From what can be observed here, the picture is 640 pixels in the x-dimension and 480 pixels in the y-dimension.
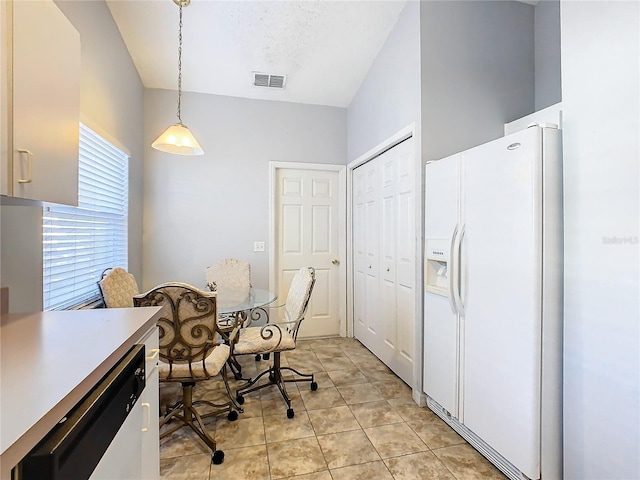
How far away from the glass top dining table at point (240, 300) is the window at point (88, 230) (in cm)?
94

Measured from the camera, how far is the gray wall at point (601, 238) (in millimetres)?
1217

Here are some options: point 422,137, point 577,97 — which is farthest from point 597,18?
point 422,137

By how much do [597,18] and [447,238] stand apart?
121cm

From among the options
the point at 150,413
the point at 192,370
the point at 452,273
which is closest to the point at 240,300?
the point at 192,370

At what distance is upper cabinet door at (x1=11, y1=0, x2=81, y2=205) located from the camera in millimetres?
1076

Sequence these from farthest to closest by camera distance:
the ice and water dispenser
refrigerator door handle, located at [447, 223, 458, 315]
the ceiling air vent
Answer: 1. the ceiling air vent
2. the ice and water dispenser
3. refrigerator door handle, located at [447, 223, 458, 315]

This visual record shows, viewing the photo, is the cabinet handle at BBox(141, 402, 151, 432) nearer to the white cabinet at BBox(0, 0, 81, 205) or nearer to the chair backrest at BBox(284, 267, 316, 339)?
the white cabinet at BBox(0, 0, 81, 205)

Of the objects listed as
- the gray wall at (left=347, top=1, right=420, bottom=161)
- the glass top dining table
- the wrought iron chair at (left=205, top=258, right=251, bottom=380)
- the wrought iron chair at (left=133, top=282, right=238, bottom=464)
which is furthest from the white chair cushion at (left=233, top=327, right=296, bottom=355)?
the gray wall at (left=347, top=1, right=420, bottom=161)

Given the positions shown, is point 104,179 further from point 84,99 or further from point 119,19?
point 119,19

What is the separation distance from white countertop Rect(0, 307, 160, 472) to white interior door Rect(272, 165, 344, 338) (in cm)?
249

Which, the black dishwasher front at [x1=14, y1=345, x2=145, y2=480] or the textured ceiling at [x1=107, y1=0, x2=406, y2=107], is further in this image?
the textured ceiling at [x1=107, y1=0, x2=406, y2=107]

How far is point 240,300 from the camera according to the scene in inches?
100

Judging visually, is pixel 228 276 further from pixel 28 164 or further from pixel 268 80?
pixel 28 164

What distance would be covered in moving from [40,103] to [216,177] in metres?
2.43
